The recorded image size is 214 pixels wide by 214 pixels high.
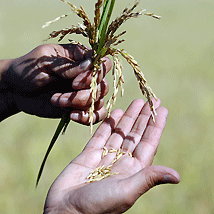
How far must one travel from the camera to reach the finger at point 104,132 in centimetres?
182

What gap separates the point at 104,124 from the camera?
193 centimetres

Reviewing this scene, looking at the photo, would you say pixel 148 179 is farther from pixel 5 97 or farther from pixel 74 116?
pixel 5 97

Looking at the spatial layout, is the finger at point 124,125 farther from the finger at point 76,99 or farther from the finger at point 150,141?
the finger at point 76,99

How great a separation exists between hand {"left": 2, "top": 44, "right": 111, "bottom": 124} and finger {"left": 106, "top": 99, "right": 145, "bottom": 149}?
184 mm

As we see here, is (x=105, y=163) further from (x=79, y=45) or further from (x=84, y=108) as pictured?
(x=79, y=45)

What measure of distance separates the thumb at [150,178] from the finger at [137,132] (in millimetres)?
418

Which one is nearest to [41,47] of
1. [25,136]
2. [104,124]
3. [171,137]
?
[104,124]

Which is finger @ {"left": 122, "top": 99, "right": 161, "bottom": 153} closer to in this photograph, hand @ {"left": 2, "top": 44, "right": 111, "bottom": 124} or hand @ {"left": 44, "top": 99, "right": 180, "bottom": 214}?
hand @ {"left": 44, "top": 99, "right": 180, "bottom": 214}

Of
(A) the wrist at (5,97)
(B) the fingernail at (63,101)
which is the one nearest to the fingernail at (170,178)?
(B) the fingernail at (63,101)

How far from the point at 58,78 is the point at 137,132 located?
0.67 metres

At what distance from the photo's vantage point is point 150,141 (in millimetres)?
1710

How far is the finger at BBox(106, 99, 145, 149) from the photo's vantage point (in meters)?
1.81

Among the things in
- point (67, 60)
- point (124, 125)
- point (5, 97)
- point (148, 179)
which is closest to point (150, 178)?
point (148, 179)

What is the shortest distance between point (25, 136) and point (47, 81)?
2572mm
